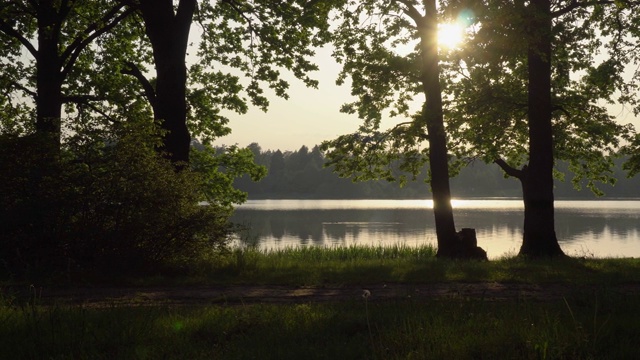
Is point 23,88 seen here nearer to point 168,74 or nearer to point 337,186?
point 168,74

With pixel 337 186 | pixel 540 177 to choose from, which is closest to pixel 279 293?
pixel 540 177

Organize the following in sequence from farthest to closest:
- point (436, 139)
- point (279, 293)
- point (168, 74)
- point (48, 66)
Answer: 1. point (48, 66)
2. point (436, 139)
3. point (168, 74)
4. point (279, 293)

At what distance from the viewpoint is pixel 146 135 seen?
42.9 ft

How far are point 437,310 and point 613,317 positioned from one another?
6.86 feet

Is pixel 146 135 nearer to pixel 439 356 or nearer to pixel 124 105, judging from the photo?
pixel 439 356

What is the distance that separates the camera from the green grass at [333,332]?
220 inches

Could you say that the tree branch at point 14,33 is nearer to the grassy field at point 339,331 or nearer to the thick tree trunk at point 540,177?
the grassy field at point 339,331

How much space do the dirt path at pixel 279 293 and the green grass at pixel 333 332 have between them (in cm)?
126

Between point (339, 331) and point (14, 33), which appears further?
point (14, 33)

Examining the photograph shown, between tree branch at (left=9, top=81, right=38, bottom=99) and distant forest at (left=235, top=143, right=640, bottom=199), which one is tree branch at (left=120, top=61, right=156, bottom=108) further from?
distant forest at (left=235, top=143, right=640, bottom=199)

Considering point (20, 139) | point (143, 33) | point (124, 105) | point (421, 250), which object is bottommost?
point (421, 250)

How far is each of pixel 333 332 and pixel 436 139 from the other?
1400 centimetres

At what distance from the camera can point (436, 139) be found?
774 inches

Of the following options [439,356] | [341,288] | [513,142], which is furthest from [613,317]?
[513,142]
